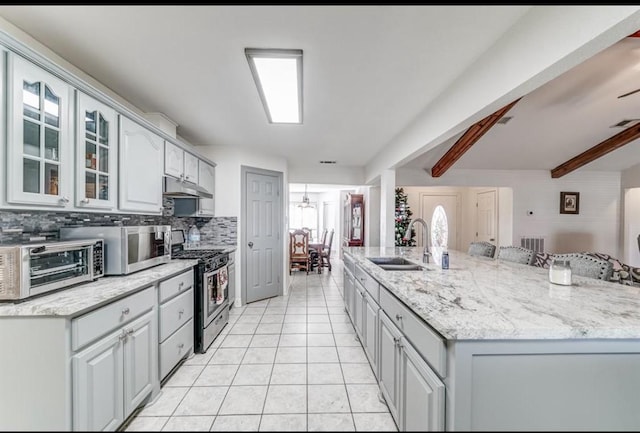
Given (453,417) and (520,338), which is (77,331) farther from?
(520,338)

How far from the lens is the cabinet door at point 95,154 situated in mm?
1649

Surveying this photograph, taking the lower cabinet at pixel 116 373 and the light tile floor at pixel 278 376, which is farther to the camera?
the lower cabinet at pixel 116 373

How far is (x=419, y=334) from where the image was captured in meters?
1.27

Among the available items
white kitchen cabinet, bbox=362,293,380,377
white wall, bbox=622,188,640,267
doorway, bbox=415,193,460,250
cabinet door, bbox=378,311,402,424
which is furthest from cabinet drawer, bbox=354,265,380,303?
white wall, bbox=622,188,640,267

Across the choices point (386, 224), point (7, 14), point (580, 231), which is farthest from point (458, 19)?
point (580, 231)

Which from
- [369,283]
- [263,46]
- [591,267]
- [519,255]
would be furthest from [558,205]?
[263,46]

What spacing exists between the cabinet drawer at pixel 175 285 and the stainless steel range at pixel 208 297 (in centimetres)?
14

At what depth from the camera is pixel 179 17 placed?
4.76 feet

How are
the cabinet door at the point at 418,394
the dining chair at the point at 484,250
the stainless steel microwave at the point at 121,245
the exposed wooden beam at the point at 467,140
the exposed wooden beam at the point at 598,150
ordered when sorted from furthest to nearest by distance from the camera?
1. the exposed wooden beam at the point at 598,150
2. the exposed wooden beam at the point at 467,140
3. the dining chair at the point at 484,250
4. the stainless steel microwave at the point at 121,245
5. the cabinet door at the point at 418,394

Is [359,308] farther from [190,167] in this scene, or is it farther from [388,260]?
[190,167]

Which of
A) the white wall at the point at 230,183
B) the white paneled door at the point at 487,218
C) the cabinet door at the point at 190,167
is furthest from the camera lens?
the white paneled door at the point at 487,218

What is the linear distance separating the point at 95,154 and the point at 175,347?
1.54 metres

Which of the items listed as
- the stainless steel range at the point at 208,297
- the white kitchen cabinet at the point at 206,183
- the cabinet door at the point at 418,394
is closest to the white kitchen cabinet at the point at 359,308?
the cabinet door at the point at 418,394

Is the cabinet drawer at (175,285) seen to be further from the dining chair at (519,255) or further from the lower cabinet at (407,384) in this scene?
the dining chair at (519,255)
